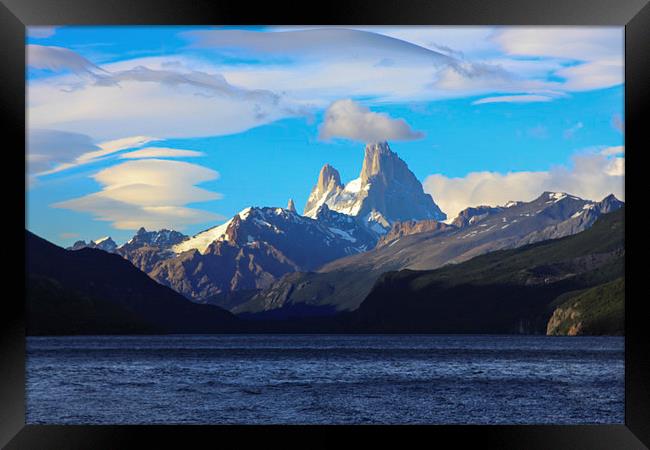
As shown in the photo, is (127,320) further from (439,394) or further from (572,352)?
(439,394)

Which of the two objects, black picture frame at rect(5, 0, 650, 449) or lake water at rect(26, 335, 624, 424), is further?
lake water at rect(26, 335, 624, 424)

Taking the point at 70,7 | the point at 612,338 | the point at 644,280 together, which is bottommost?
the point at 612,338

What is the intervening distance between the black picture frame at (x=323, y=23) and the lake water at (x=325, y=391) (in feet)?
84.3

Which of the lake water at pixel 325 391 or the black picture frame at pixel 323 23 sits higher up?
the black picture frame at pixel 323 23

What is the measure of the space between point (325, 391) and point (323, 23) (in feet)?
134

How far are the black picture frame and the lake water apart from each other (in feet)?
84.3

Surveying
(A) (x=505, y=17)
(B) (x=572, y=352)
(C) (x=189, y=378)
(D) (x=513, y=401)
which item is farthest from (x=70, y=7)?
(B) (x=572, y=352)

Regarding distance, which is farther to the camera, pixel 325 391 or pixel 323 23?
pixel 325 391

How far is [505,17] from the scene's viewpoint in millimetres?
13055

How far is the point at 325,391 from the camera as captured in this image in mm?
52562

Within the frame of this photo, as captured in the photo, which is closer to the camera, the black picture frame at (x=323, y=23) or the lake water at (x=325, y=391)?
the black picture frame at (x=323, y=23)

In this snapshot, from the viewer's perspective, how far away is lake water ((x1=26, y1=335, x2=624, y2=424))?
42.4 m

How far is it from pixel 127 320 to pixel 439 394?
146677 mm

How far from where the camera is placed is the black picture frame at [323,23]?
1234 centimetres
